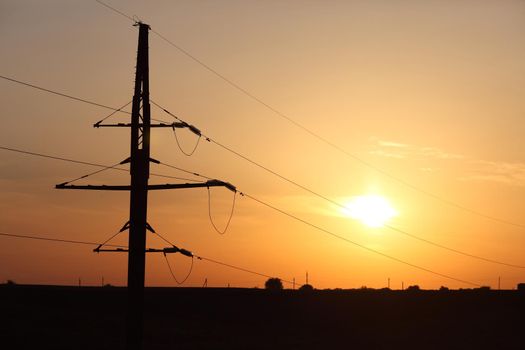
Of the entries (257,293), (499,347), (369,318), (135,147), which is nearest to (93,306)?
(257,293)

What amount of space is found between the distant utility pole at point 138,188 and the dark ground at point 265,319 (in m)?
25.9

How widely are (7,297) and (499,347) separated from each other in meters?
52.2

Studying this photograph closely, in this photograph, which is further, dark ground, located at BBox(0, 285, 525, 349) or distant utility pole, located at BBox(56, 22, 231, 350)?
dark ground, located at BBox(0, 285, 525, 349)

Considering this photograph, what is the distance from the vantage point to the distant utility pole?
37906mm

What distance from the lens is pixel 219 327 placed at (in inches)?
3445

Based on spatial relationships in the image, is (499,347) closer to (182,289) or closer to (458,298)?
(458,298)

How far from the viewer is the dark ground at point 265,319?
236 feet

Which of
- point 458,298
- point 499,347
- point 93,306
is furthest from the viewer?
point 458,298

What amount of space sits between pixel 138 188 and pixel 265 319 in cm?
5922

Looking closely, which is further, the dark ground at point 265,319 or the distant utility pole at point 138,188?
the dark ground at point 265,319

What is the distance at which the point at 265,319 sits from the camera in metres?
95.4

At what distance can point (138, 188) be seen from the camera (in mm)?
38562

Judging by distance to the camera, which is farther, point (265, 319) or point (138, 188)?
point (265, 319)

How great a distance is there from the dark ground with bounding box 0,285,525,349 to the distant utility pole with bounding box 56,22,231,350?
2588 centimetres
